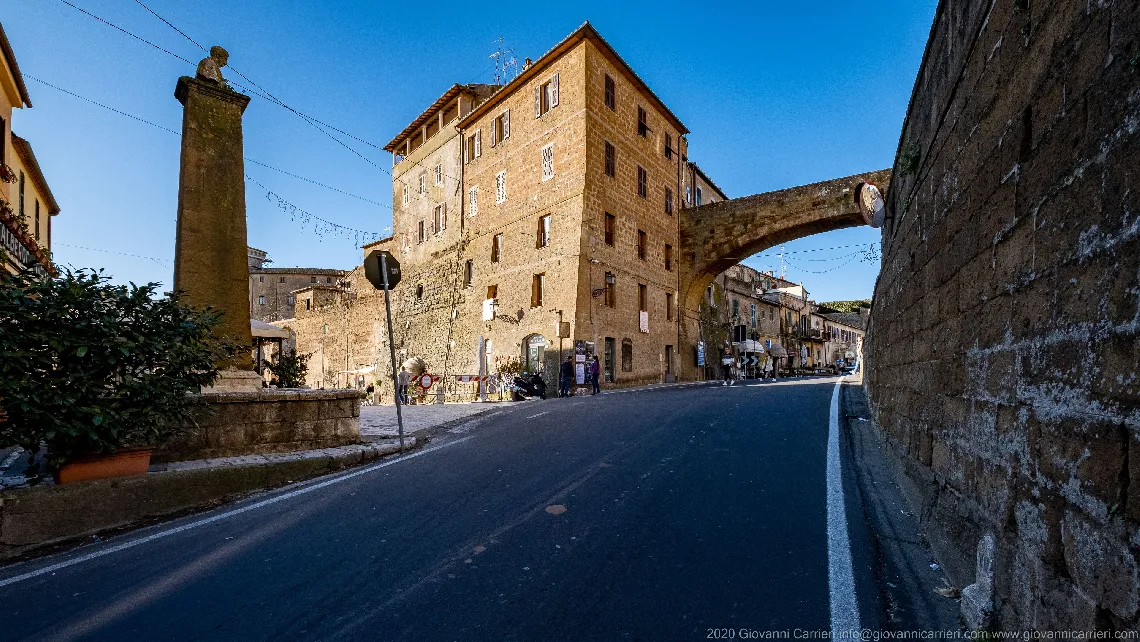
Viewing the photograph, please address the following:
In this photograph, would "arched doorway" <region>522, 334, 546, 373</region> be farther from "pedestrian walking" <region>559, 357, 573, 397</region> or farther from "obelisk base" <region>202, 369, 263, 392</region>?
"obelisk base" <region>202, 369, 263, 392</region>

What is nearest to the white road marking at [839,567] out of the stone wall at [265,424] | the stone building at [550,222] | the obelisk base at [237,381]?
the stone wall at [265,424]

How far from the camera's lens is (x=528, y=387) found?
19031 mm

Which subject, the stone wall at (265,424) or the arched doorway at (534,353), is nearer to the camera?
the stone wall at (265,424)

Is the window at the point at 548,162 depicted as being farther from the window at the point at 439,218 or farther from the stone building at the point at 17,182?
the stone building at the point at 17,182

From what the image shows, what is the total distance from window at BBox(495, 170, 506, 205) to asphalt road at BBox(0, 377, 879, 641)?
22.0 m

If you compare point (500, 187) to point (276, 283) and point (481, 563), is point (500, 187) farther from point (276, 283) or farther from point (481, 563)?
point (276, 283)

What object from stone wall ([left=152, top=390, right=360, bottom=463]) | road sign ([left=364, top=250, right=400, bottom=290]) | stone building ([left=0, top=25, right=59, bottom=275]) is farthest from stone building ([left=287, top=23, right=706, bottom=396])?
stone wall ([left=152, top=390, right=360, bottom=463])

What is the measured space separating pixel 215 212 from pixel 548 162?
18.1 metres

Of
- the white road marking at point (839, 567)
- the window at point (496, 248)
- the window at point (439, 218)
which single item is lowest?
the white road marking at point (839, 567)

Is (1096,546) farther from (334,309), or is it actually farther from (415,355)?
(334,309)

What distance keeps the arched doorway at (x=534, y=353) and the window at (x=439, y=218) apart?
419 inches

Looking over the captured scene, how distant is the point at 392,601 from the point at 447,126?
30872mm

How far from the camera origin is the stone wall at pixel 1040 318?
1.59 m

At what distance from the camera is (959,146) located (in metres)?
3.41
